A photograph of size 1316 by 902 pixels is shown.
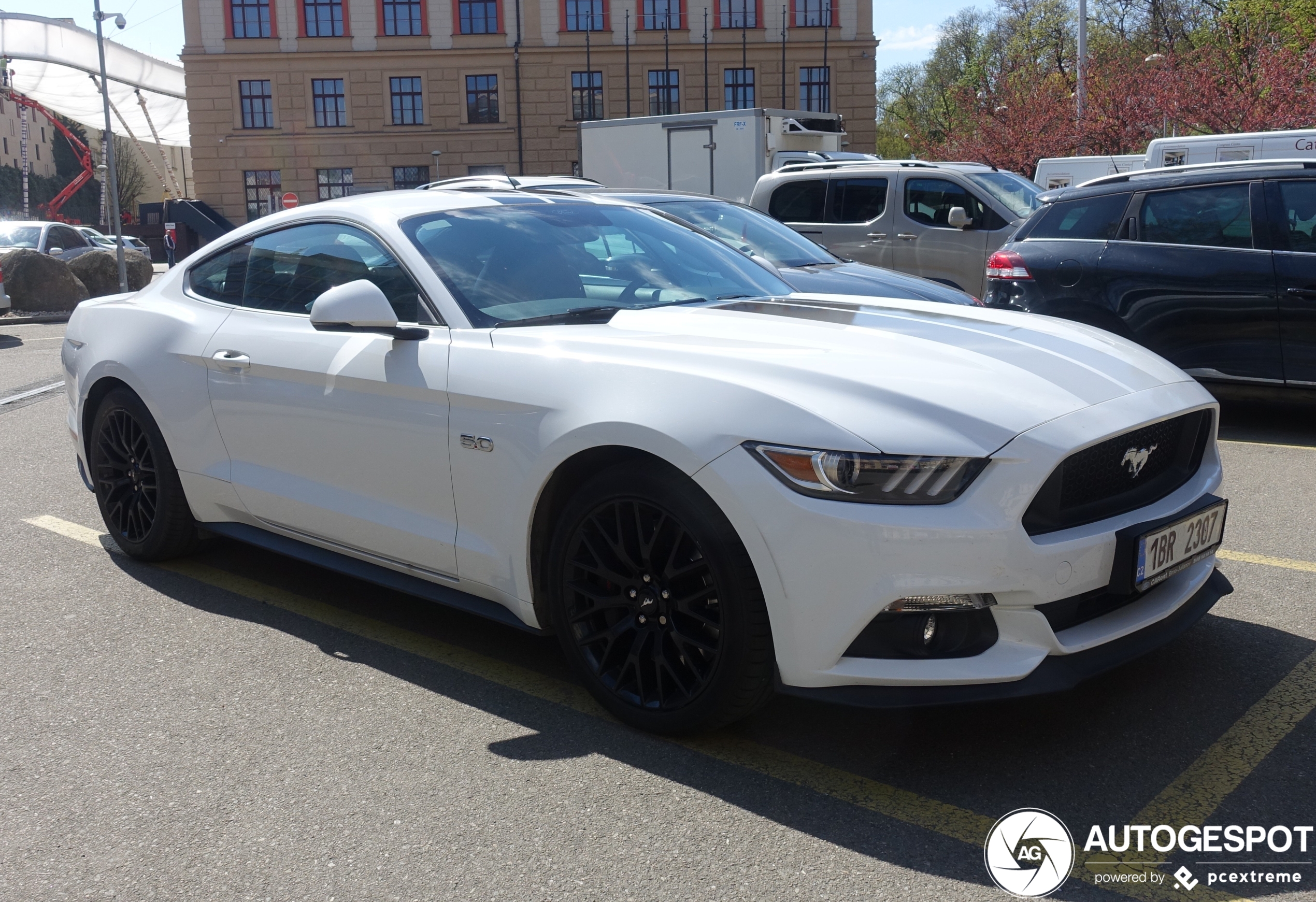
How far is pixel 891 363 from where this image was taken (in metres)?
3.14

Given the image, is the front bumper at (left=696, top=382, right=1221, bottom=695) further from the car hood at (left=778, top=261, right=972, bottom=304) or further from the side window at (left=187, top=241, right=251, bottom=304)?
the car hood at (left=778, top=261, right=972, bottom=304)

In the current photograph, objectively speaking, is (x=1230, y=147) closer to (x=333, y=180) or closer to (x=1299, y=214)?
(x=1299, y=214)

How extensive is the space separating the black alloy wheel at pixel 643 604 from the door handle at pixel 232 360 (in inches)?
64.3

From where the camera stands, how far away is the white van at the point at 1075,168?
20.8m

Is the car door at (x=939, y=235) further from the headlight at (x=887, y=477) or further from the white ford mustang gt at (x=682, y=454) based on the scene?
the headlight at (x=887, y=477)

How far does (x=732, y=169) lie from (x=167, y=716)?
15.6 meters

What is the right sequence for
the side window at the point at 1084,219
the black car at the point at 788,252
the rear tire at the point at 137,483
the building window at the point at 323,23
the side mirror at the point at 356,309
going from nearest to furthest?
the side mirror at the point at 356,309, the rear tire at the point at 137,483, the black car at the point at 788,252, the side window at the point at 1084,219, the building window at the point at 323,23

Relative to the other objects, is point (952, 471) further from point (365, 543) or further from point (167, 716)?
point (167, 716)

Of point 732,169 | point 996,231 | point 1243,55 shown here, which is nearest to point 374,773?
point 996,231

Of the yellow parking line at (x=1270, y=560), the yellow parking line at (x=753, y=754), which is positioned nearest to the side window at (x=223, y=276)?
the yellow parking line at (x=753, y=754)

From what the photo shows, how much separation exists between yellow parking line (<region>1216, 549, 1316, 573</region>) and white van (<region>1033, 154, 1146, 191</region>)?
17.0 metres

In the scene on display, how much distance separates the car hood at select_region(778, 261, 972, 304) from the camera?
7.36m

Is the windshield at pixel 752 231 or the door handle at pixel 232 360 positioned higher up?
the windshield at pixel 752 231

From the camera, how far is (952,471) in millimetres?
2830
